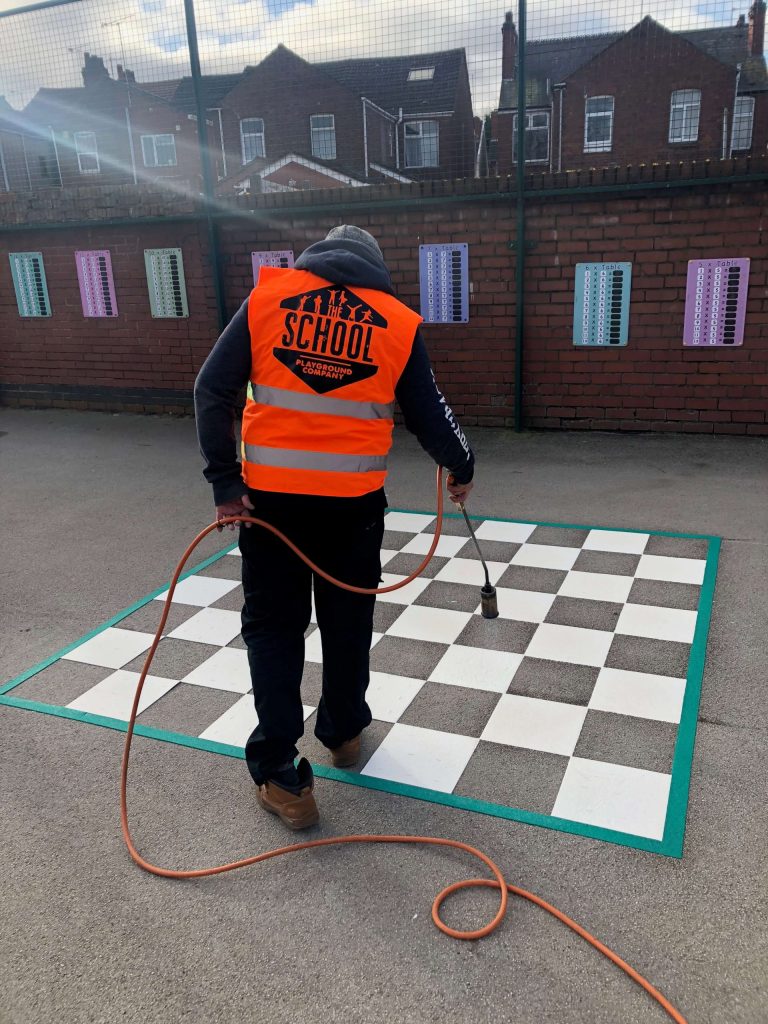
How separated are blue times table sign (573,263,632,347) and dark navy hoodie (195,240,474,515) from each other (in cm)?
429

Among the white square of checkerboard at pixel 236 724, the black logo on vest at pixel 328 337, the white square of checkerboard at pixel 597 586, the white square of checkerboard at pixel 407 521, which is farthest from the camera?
the white square of checkerboard at pixel 407 521

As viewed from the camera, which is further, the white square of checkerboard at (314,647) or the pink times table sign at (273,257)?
the pink times table sign at (273,257)

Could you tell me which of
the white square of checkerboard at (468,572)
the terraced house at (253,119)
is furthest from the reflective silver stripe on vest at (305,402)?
the terraced house at (253,119)

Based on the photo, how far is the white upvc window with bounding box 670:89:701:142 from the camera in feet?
64.1

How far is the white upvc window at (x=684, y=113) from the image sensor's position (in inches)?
770

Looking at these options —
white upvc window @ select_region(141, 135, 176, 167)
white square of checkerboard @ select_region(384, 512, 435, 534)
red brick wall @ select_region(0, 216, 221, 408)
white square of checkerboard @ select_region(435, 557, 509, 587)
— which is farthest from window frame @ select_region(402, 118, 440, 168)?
white square of checkerboard @ select_region(435, 557, 509, 587)

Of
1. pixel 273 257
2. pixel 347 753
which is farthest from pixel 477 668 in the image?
pixel 273 257

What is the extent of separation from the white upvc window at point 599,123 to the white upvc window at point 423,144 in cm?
1410

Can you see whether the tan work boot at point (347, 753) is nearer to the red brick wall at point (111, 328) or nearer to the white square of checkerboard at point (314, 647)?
the white square of checkerboard at point (314, 647)

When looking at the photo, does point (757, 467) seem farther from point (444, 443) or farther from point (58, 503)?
point (58, 503)

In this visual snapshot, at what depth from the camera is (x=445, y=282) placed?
21.4 ft

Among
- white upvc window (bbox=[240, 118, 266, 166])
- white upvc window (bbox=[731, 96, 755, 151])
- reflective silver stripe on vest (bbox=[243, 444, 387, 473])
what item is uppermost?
white upvc window (bbox=[731, 96, 755, 151])

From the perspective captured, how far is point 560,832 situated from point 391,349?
1419mm

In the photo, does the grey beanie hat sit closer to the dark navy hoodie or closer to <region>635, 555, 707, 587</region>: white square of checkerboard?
the dark navy hoodie
